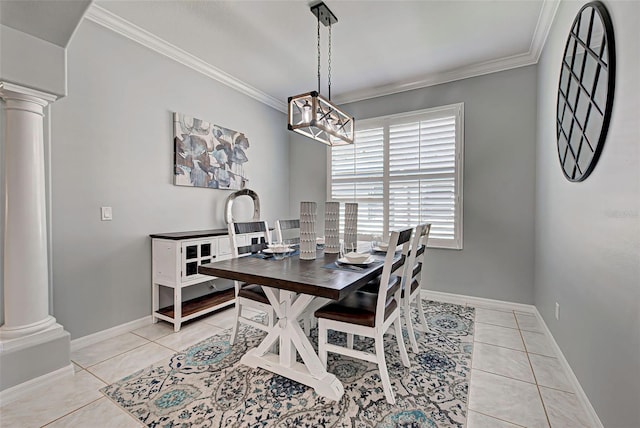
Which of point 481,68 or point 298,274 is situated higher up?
point 481,68

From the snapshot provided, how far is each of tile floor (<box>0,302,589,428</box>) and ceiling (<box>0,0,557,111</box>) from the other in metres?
2.30

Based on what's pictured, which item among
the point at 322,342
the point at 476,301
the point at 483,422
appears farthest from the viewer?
the point at 476,301

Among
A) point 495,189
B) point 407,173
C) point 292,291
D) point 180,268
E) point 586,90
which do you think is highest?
point 586,90

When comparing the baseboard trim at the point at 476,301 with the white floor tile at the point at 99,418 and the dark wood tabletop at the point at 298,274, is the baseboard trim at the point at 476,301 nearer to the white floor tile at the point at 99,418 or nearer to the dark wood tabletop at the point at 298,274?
the dark wood tabletop at the point at 298,274

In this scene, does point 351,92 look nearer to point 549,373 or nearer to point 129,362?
point 549,373

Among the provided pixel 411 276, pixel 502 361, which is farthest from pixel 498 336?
pixel 411 276

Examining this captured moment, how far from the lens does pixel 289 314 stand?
1887mm

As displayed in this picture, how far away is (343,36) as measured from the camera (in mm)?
2777

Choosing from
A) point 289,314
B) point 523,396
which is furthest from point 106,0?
point 523,396

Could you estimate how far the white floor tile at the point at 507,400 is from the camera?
5.20 feet

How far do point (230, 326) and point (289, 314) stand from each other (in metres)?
1.22

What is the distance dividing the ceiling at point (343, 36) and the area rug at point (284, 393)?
2416 mm

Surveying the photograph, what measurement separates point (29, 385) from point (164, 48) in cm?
299

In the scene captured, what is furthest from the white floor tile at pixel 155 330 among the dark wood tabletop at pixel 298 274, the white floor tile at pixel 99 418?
the dark wood tabletop at pixel 298 274
